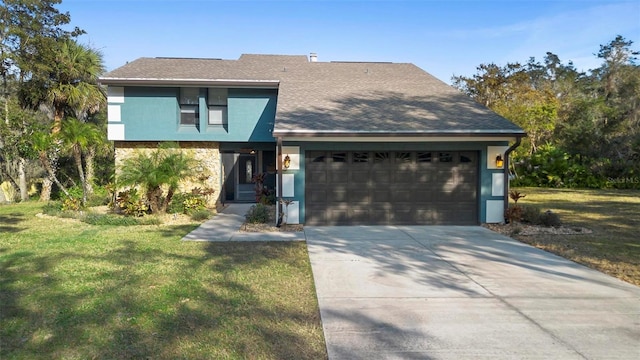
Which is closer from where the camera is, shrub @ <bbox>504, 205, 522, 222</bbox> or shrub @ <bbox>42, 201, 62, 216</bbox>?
shrub @ <bbox>504, 205, 522, 222</bbox>

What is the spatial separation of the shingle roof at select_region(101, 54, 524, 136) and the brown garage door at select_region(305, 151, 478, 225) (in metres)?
0.89

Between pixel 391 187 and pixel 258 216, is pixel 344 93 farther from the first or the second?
pixel 258 216

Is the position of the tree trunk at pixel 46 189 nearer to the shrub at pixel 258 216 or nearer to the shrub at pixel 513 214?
the shrub at pixel 258 216

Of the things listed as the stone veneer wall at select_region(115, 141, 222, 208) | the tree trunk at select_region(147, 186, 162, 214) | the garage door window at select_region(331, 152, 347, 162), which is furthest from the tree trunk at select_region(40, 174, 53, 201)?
the garage door window at select_region(331, 152, 347, 162)

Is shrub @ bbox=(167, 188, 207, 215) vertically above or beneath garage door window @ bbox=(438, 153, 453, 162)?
beneath

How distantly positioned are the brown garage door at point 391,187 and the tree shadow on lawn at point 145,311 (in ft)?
13.8

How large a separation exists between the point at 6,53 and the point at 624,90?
132 ft

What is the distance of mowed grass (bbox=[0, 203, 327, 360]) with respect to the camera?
3756 mm

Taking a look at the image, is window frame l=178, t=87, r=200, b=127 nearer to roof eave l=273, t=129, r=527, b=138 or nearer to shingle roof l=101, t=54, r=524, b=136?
shingle roof l=101, t=54, r=524, b=136

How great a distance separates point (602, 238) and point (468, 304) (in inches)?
244

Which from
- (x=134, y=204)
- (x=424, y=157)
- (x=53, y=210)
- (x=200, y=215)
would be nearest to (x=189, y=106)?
(x=134, y=204)

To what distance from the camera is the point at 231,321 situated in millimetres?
4340

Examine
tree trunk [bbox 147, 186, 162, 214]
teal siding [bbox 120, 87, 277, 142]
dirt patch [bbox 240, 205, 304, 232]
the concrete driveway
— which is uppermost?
teal siding [bbox 120, 87, 277, 142]

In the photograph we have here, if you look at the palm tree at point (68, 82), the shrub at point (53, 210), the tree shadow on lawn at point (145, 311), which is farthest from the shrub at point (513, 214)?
the palm tree at point (68, 82)
